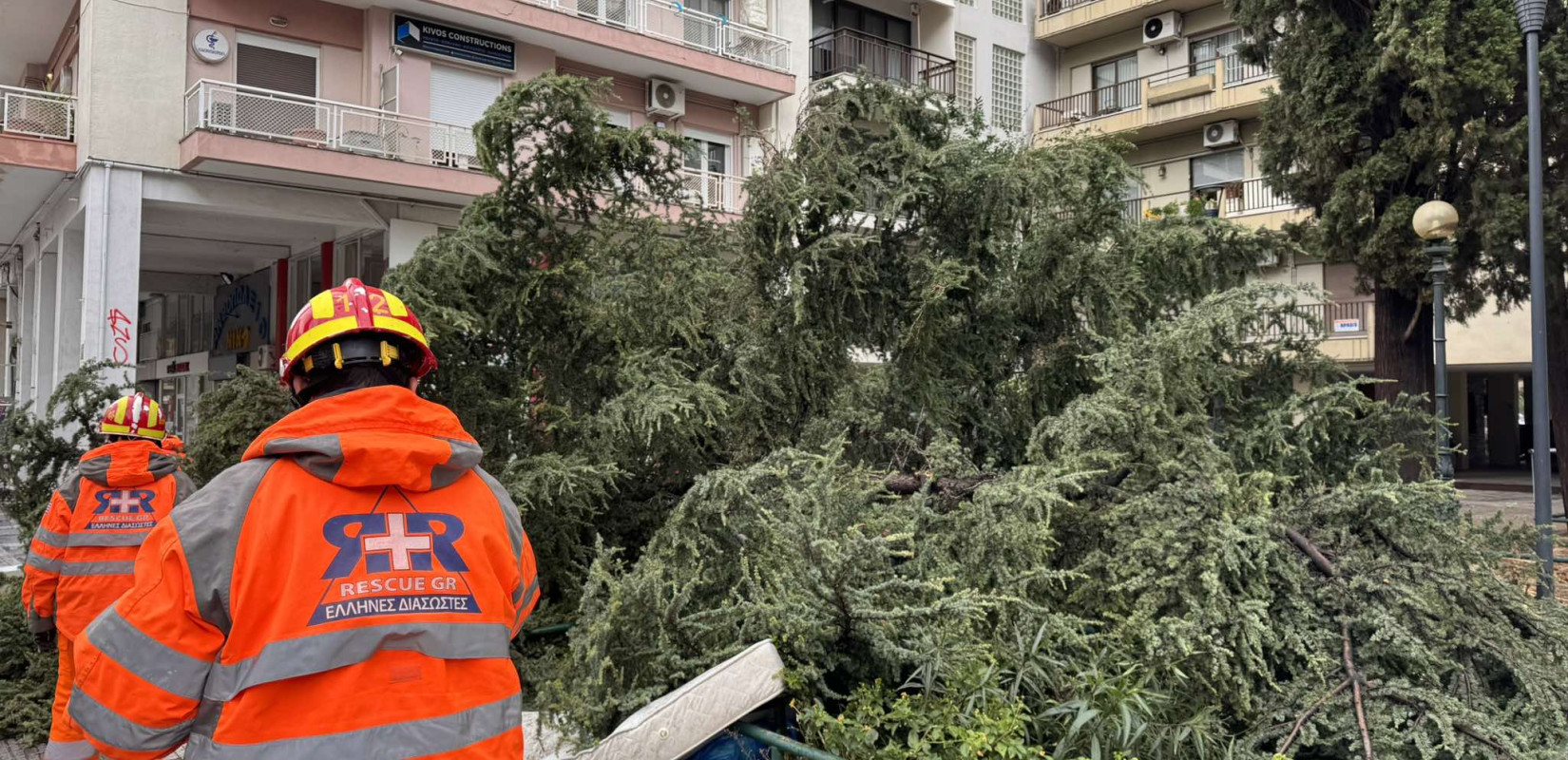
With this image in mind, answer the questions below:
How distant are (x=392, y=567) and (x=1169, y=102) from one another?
25.3 metres

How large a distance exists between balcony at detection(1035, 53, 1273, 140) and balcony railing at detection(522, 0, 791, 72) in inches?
289

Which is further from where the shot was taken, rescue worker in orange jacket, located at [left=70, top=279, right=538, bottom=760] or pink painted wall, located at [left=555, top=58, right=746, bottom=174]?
pink painted wall, located at [left=555, top=58, right=746, bottom=174]

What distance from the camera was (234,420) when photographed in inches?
234

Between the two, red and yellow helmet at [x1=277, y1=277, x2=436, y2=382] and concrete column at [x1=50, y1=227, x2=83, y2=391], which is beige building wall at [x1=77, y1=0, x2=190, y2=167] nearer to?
concrete column at [x1=50, y1=227, x2=83, y2=391]

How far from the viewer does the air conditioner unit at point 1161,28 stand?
78.9 feet

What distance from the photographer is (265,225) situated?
1530 centimetres

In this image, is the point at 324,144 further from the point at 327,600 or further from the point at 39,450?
the point at 327,600

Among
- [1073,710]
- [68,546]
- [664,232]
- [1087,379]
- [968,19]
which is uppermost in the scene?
[968,19]

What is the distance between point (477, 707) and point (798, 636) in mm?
1564

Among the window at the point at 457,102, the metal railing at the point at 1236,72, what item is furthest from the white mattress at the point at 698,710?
the metal railing at the point at 1236,72

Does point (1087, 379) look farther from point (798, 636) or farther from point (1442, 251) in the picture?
point (1442, 251)

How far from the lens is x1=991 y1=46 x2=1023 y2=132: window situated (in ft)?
82.4

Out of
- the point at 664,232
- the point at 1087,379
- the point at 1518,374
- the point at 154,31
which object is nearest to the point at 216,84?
the point at 154,31

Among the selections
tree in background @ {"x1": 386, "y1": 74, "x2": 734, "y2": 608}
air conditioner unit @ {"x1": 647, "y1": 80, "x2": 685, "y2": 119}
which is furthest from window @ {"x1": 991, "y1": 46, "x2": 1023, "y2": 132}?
tree in background @ {"x1": 386, "y1": 74, "x2": 734, "y2": 608}
